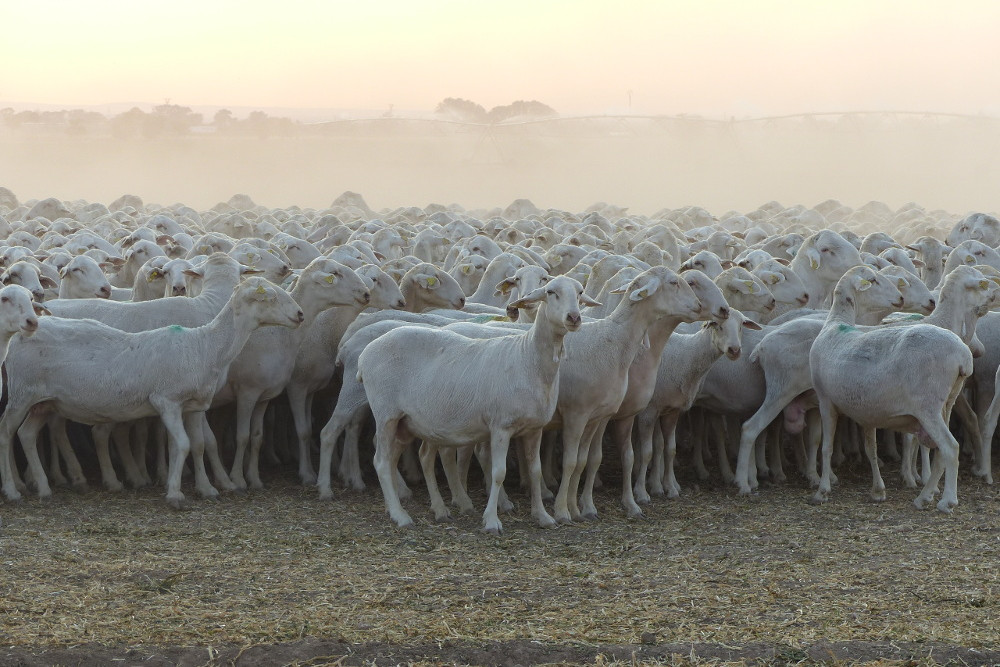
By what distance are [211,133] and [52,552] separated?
10312 centimetres

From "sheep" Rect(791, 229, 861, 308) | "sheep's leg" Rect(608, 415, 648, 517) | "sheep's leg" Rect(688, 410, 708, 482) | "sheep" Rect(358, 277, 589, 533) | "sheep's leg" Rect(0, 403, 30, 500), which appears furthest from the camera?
"sheep" Rect(791, 229, 861, 308)

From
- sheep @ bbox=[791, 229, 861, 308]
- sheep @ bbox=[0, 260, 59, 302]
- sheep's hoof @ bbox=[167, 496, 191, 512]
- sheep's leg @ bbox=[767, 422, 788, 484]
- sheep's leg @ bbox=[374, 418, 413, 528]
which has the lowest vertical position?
sheep's leg @ bbox=[767, 422, 788, 484]

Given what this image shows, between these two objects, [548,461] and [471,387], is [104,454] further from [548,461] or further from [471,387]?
[548,461]

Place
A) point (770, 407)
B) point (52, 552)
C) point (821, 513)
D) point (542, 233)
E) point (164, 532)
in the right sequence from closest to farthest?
point (52, 552) < point (164, 532) < point (821, 513) < point (770, 407) < point (542, 233)

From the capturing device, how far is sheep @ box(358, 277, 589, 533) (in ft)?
27.7

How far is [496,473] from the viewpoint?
8.48m

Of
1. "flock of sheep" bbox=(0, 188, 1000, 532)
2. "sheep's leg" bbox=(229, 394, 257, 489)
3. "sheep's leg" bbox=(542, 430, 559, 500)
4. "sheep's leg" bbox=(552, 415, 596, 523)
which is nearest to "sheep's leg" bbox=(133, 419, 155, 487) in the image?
"flock of sheep" bbox=(0, 188, 1000, 532)

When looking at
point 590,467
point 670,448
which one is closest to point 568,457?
point 590,467

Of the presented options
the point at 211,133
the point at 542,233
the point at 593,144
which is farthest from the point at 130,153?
the point at 542,233

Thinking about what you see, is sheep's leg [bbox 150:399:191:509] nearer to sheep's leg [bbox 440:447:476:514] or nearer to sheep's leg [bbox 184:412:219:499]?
sheep's leg [bbox 184:412:219:499]

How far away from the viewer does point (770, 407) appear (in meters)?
10.3

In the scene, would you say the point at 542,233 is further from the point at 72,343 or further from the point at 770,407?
the point at 72,343

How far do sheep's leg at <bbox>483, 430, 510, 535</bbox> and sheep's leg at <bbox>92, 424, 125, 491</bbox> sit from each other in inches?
127

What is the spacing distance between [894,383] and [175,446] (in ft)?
16.8
